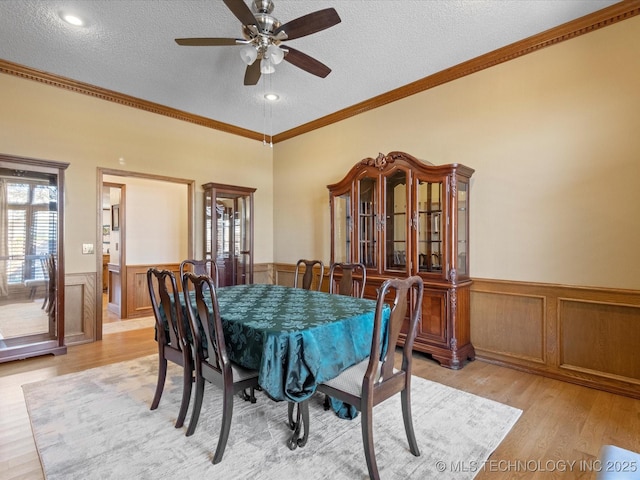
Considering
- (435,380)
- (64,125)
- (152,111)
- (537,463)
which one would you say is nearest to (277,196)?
(152,111)

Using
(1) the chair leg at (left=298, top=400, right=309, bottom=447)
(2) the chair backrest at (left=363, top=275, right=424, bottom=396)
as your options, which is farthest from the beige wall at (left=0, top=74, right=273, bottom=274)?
(2) the chair backrest at (left=363, top=275, right=424, bottom=396)

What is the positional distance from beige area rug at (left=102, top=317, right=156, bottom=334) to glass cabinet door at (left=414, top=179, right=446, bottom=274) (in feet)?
12.9

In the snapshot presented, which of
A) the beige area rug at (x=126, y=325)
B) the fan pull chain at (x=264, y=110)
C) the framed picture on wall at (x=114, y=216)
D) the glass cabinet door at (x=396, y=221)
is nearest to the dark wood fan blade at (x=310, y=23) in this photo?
the fan pull chain at (x=264, y=110)

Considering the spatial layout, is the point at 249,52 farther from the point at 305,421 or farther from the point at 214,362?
the point at 305,421

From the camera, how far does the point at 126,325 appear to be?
16.1 ft

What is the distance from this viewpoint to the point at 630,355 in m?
2.62

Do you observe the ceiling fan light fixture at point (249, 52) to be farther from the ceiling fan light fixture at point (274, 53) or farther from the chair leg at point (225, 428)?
the chair leg at point (225, 428)

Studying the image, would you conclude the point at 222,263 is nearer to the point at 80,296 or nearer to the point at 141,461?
the point at 80,296

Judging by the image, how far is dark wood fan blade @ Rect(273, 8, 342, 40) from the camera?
216 centimetres

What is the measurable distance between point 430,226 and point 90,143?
4.01 m

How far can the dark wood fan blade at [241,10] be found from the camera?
2.07 m

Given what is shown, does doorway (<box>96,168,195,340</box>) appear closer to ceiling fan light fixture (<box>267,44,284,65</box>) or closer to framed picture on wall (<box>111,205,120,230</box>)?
framed picture on wall (<box>111,205,120,230</box>)

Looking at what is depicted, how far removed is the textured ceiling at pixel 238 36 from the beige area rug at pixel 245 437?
3025mm

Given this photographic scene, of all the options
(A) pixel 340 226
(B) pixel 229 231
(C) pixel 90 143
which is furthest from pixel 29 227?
(A) pixel 340 226
